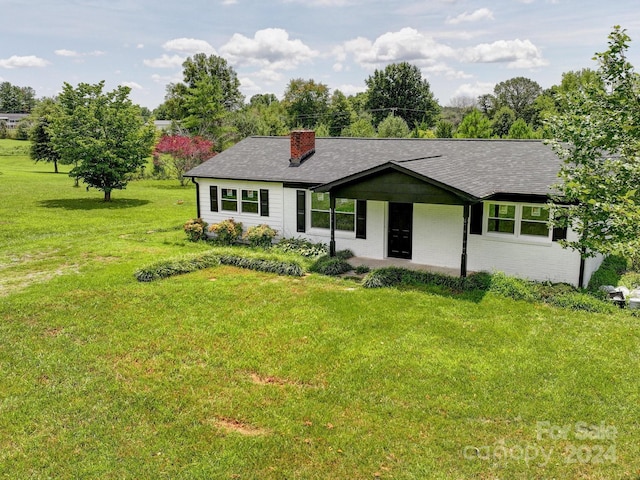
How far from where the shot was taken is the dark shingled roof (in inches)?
634

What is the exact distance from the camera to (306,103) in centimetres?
8131

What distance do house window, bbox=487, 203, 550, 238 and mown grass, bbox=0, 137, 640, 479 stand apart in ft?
9.83

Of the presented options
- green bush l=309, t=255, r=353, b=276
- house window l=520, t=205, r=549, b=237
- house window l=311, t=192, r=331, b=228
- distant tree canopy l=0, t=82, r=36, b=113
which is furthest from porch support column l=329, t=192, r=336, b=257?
distant tree canopy l=0, t=82, r=36, b=113

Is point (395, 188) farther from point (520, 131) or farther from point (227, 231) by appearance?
point (520, 131)

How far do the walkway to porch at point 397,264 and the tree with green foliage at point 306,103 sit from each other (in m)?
63.6

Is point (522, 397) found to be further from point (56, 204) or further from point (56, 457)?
point (56, 204)

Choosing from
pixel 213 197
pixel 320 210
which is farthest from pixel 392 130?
pixel 320 210

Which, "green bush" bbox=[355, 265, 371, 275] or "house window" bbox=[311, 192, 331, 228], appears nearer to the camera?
"green bush" bbox=[355, 265, 371, 275]

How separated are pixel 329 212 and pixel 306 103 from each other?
6485 cm

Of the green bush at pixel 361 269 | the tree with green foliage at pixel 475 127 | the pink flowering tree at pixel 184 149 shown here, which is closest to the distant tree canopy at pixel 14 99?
the pink flowering tree at pixel 184 149

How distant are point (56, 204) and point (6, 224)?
308 inches

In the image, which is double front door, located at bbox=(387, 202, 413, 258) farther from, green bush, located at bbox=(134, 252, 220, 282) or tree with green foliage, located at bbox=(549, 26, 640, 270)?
tree with green foliage, located at bbox=(549, 26, 640, 270)

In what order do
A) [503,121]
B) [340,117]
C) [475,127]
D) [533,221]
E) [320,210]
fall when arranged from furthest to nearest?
[340,117] → [503,121] → [475,127] → [320,210] → [533,221]

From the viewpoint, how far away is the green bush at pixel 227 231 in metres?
21.5
